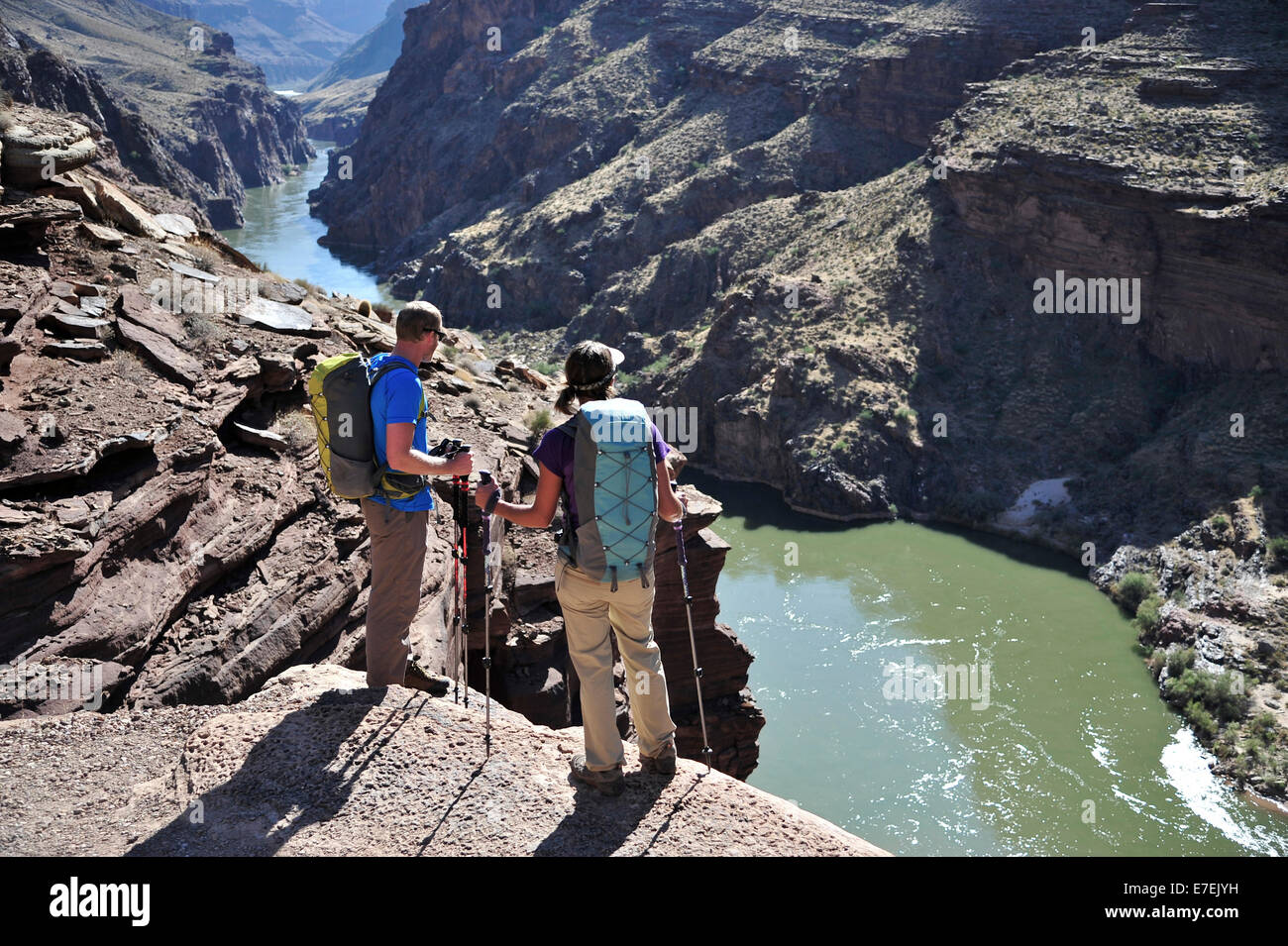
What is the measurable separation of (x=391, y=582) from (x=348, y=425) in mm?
1047

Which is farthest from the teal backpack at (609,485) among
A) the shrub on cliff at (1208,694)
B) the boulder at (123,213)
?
the shrub on cliff at (1208,694)

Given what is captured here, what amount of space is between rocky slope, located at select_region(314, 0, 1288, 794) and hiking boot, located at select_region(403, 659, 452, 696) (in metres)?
24.7

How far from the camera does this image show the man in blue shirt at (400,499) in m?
6.25

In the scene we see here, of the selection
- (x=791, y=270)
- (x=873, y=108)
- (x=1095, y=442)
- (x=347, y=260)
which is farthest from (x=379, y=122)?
(x=1095, y=442)

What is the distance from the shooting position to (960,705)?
30609mm

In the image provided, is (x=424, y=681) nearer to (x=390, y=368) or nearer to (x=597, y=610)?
(x=597, y=610)

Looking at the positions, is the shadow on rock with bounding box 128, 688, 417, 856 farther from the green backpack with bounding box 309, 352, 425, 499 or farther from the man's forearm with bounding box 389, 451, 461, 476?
the man's forearm with bounding box 389, 451, 461, 476

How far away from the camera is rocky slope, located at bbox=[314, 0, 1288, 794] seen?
39688 millimetres
